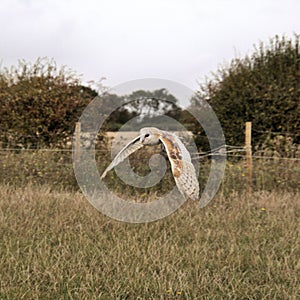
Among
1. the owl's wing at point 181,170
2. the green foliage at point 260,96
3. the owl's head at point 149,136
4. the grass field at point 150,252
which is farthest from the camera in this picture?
the green foliage at point 260,96

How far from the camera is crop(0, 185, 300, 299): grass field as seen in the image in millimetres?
3023

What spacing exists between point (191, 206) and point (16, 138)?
216 inches

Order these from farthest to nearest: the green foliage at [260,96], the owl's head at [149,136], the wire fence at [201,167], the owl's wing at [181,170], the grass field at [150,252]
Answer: the green foliage at [260,96] → the wire fence at [201,167] → the owl's head at [149,136] → the owl's wing at [181,170] → the grass field at [150,252]

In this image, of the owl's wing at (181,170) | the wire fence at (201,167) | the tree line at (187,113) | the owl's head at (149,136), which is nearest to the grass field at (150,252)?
the owl's wing at (181,170)

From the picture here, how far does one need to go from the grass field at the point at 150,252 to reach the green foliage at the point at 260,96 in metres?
4.30

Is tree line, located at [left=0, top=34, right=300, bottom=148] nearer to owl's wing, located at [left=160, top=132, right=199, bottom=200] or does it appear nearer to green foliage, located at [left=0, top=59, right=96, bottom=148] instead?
green foliage, located at [left=0, top=59, right=96, bottom=148]

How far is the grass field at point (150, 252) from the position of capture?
3.02 meters

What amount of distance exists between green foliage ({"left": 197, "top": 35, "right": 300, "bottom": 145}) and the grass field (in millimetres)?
4305

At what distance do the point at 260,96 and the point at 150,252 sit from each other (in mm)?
6630

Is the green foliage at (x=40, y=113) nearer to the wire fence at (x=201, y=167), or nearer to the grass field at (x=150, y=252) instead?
the wire fence at (x=201, y=167)

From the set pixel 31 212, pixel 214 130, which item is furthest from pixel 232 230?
pixel 214 130

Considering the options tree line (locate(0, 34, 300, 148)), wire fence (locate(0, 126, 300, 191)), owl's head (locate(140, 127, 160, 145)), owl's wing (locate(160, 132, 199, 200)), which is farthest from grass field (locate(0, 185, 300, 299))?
tree line (locate(0, 34, 300, 148))

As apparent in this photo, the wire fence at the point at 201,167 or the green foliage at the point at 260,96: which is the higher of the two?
the green foliage at the point at 260,96

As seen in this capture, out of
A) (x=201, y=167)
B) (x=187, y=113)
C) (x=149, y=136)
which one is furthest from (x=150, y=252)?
(x=187, y=113)
